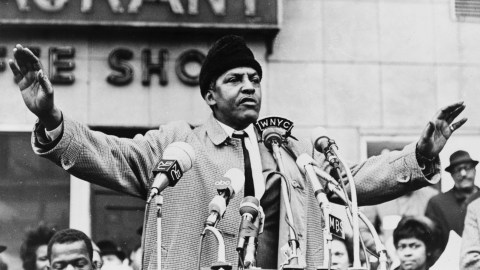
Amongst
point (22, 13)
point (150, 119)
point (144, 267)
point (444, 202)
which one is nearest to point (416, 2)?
point (444, 202)

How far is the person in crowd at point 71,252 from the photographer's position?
7.39 metres

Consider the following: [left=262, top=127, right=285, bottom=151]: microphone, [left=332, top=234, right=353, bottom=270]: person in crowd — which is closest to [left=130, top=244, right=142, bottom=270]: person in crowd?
[left=332, top=234, right=353, bottom=270]: person in crowd

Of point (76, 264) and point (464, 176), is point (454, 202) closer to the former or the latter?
point (464, 176)

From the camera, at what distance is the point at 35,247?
33.7 ft

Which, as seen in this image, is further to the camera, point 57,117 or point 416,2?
point 416,2

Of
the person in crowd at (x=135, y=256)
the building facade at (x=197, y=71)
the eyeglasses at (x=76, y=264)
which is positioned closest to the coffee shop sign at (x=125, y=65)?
the building facade at (x=197, y=71)

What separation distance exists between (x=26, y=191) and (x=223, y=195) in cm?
663

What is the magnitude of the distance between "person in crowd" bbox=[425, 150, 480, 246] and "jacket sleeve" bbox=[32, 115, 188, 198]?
19.4ft

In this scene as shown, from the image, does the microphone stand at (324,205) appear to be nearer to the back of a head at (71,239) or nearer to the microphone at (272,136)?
the microphone at (272,136)

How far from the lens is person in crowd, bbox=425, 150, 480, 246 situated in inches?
420

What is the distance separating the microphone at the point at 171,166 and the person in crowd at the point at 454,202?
6.61 metres

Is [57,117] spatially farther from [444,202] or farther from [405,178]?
[444,202]

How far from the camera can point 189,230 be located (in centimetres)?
493

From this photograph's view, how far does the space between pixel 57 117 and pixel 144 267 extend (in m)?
0.80
